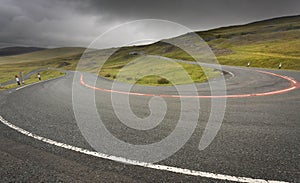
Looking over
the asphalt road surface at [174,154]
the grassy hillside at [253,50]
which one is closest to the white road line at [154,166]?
the asphalt road surface at [174,154]

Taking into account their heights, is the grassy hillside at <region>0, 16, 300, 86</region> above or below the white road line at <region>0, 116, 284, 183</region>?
above

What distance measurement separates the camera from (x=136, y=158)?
281 centimetres

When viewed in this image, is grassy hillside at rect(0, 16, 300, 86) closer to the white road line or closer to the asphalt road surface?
the asphalt road surface

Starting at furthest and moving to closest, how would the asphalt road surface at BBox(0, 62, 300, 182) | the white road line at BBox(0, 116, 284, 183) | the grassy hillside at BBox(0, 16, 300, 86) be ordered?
the grassy hillside at BBox(0, 16, 300, 86) → the asphalt road surface at BBox(0, 62, 300, 182) → the white road line at BBox(0, 116, 284, 183)

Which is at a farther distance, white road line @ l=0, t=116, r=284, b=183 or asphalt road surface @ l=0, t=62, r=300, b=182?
asphalt road surface @ l=0, t=62, r=300, b=182

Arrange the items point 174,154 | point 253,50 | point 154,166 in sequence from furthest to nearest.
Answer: point 253,50 < point 174,154 < point 154,166

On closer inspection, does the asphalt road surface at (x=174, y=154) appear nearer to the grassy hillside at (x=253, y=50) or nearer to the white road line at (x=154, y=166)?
the white road line at (x=154, y=166)

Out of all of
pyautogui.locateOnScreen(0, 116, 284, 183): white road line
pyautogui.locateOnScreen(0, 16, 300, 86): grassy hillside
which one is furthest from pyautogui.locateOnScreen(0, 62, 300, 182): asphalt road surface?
pyautogui.locateOnScreen(0, 16, 300, 86): grassy hillside

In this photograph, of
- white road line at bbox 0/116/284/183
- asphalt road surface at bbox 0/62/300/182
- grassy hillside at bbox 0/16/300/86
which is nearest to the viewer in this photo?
white road line at bbox 0/116/284/183

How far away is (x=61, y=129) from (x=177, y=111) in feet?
10.5

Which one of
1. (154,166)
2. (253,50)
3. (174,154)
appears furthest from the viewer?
(253,50)

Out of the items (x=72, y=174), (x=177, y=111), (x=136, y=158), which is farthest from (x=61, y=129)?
(x=177, y=111)

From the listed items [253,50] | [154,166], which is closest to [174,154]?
[154,166]

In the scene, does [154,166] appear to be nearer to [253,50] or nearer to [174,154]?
[174,154]
